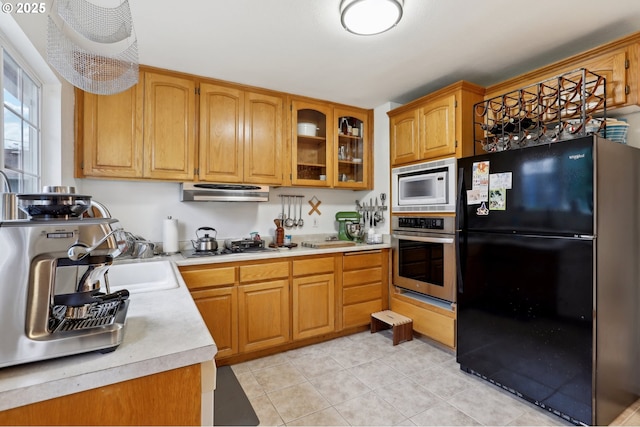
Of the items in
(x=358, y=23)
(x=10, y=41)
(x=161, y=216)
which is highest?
(x=358, y=23)

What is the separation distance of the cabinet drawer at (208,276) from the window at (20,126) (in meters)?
1.01

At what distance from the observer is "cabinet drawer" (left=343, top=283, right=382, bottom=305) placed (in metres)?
2.87

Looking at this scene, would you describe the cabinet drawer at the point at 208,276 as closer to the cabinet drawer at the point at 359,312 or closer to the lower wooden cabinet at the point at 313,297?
the lower wooden cabinet at the point at 313,297

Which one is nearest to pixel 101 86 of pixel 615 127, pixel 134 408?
pixel 134 408

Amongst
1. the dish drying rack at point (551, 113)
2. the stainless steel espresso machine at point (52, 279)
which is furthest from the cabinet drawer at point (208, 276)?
the dish drying rack at point (551, 113)

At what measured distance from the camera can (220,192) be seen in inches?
101

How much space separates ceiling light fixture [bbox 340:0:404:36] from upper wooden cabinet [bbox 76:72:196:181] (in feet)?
4.76

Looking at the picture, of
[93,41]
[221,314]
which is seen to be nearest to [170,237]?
[221,314]

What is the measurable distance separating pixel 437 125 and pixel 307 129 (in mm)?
1208

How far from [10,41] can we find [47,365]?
1526 mm

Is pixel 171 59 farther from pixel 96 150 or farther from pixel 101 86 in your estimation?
pixel 101 86

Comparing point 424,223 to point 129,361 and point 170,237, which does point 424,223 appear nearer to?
point 170,237

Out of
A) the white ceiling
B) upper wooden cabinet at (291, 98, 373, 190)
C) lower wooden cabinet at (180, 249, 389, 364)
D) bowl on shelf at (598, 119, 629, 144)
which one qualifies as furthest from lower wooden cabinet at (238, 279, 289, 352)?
bowl on shelf at (598, 119, 629, 144)

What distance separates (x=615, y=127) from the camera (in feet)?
6.14
